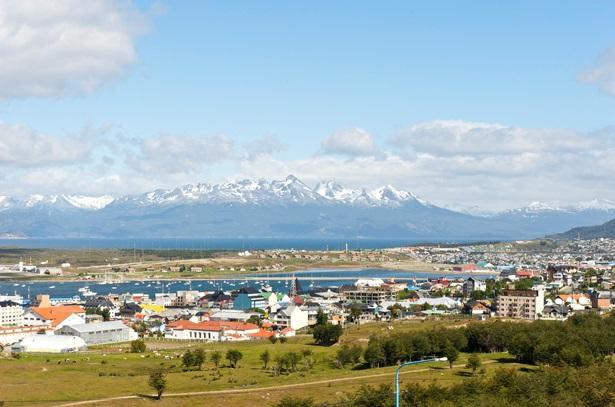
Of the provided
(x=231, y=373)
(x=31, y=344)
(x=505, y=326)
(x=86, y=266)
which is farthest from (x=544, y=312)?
(x=86, y=266)

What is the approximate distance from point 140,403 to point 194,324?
40319 mm

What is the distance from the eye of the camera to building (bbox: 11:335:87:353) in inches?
2810

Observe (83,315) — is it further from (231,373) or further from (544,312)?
(544,312)

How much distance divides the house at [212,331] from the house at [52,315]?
34.1ft

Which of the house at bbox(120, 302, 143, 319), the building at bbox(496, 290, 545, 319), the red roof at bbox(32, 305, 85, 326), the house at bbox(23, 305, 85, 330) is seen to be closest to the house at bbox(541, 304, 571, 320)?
the building at bbox(496, 290, 545, 319)

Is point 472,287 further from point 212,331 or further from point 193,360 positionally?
point 193,360

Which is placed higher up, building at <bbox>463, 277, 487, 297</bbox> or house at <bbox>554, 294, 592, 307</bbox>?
building at <bbox>463, 277, 487, 297</bbox>

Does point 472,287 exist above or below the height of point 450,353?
above

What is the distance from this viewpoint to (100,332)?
78.6m

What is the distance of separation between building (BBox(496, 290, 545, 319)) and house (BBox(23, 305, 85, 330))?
149 ft

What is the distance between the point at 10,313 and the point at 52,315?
965 cm

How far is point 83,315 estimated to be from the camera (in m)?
90.8

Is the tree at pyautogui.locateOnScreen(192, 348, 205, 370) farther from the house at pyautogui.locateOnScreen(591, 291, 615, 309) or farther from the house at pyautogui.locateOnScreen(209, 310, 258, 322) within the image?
the house at pyautogui.locateOnScreen(591, 291, 615, 309)

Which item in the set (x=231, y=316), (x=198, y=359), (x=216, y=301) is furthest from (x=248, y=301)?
(x=198, y=359)
